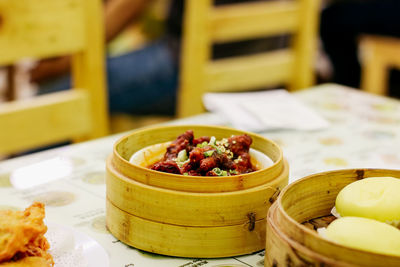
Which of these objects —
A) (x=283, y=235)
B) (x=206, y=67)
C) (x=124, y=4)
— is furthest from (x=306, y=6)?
(x=283, y=235)

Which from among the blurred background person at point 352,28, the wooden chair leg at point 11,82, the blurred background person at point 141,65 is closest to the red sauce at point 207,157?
the blurred background person at point 141,65

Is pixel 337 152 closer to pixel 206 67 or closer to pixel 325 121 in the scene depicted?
pixel 325 121

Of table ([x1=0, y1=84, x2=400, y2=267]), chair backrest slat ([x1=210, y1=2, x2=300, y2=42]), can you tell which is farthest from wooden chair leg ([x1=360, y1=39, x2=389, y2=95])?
table ([x1=0, y1=84, x2=400, y2=267])

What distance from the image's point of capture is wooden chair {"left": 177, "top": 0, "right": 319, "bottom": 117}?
88.9 inches

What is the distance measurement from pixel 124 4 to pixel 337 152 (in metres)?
1.60

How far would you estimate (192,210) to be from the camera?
2.80 feet

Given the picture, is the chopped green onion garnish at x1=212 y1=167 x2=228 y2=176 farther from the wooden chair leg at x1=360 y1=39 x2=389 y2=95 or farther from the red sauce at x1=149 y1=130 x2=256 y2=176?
the wooden chair leg at x1=360 y1=39 x2=389 y2=95

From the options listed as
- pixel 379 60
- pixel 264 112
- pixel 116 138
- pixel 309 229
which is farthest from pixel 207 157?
pixel 379 60

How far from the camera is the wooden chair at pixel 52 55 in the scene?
5.92 ft

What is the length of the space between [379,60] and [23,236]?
9.95ft

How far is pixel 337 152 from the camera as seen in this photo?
1423 millimetres

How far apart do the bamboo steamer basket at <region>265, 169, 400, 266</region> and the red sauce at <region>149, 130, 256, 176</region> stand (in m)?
0.13

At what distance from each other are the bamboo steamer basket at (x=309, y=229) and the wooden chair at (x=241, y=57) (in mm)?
1411

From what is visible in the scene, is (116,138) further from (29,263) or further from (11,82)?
(11,82)
